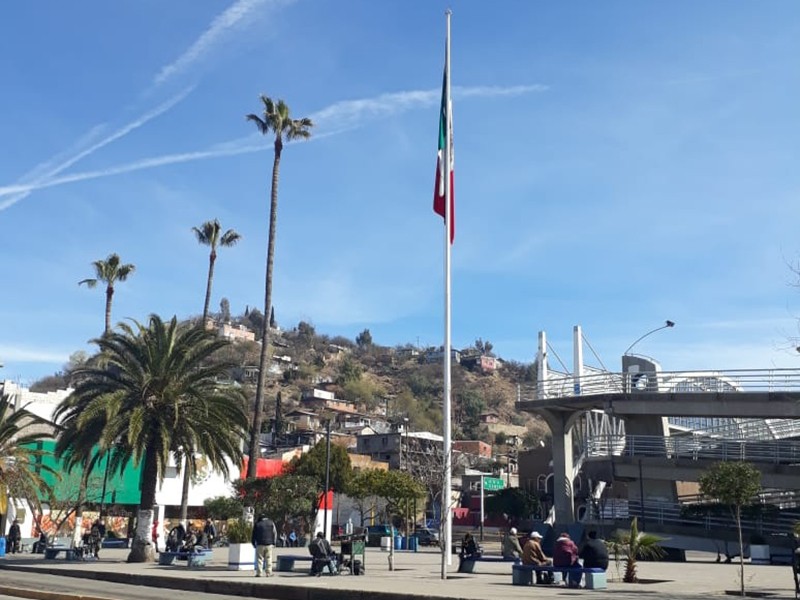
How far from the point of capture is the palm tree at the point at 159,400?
91.0 ft

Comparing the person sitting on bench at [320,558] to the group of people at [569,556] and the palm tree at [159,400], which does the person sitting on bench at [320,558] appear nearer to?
the group of people at [569,556]

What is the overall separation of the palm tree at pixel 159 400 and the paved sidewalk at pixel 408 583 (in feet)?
12.0

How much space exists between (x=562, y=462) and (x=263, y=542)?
26.4 m

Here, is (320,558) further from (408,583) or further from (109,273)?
(109,273)

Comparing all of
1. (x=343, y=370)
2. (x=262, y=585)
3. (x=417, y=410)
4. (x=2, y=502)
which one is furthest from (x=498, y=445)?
(x=262, y=585)

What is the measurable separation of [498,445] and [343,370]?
50182 mm

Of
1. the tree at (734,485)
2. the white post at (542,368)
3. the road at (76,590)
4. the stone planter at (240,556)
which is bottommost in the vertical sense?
the road at (76,590)

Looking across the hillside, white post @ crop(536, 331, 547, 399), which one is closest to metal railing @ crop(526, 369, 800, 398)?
white post @ crop(536, 331, 547, 399)

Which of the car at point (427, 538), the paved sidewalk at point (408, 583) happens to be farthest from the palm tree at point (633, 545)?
the car at point (427, 538)

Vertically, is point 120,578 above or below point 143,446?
below

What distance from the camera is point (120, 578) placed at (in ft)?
71.9

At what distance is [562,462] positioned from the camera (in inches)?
1718

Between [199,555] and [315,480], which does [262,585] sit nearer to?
[199,555]

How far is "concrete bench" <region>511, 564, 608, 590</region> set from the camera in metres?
17.4
